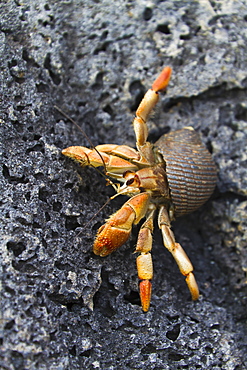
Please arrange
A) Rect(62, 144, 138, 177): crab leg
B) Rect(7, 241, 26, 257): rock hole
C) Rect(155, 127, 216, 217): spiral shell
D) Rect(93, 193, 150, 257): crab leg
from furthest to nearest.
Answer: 1. Rect(155, 127, 216, 217): spiral shell
2. Rect(62, 144, 138, 177): crab leg
3. Rect(93, 193, 150, 257): crab leg
4. Rect(7, 241, 26, 257): rock hole

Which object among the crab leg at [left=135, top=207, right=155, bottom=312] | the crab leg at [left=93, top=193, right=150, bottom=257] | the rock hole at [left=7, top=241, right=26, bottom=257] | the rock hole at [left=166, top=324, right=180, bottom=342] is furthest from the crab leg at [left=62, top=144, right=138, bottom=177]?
the rock hole at [left=166, top=324, right=180, bottom=342]

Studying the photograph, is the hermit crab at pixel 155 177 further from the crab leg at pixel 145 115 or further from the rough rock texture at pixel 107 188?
the rough rock texture at pixel 107 188

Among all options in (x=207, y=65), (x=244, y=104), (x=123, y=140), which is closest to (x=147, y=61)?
(x=207, y=65)

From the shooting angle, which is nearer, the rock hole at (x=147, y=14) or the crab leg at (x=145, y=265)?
the crab leg at (x=145, y=265)

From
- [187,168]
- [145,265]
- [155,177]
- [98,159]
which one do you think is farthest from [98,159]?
[145,265]

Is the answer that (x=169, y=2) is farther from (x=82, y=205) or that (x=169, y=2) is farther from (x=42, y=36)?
(x=82, y=205)

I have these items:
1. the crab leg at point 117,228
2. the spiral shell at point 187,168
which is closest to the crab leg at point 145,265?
the crab leg at point 117,228

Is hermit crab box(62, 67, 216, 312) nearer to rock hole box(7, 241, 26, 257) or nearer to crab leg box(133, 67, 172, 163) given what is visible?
crab leg box(133, 67, 172, 163)
